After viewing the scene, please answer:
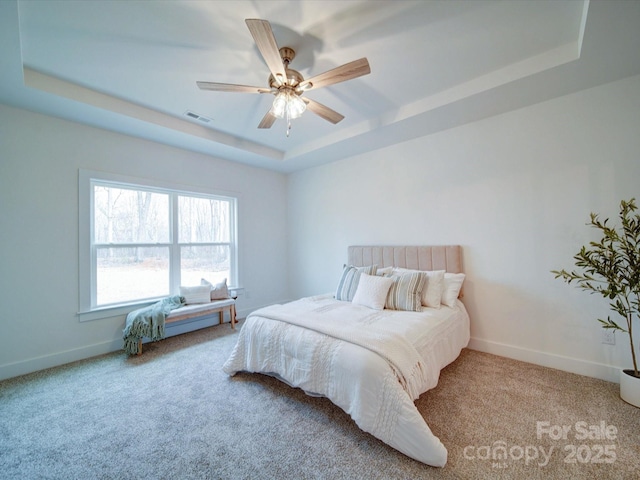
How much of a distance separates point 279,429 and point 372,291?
1.56 m

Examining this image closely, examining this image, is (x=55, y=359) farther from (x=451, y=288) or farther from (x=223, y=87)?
(x=451, y=288)

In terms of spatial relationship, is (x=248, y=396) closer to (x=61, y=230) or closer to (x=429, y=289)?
(x=429, y=289)

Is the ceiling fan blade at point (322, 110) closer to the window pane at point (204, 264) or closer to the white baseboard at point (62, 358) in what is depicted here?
the window pane at point (204, 264)

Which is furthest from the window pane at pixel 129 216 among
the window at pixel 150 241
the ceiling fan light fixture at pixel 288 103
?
the ceiling fan light fixture at pixel 288 103

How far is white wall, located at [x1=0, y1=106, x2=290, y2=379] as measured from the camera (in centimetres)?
264

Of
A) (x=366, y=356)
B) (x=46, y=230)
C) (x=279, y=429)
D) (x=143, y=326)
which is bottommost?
(x=279, y=429)

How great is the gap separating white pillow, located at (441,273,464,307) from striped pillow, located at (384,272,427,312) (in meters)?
0.29

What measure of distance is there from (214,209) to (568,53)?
4.49 metres

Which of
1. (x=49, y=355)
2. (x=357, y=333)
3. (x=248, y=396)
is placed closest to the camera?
(x=357, y=333)

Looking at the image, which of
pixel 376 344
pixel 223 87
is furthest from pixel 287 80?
pixel 376 344

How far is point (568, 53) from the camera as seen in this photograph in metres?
2.09

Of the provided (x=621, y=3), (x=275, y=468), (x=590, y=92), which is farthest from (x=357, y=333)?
Answer: (x=590, y=92)

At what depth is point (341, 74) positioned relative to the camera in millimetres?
1917

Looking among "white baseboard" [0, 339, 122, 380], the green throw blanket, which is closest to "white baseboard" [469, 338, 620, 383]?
the green throw blanket
